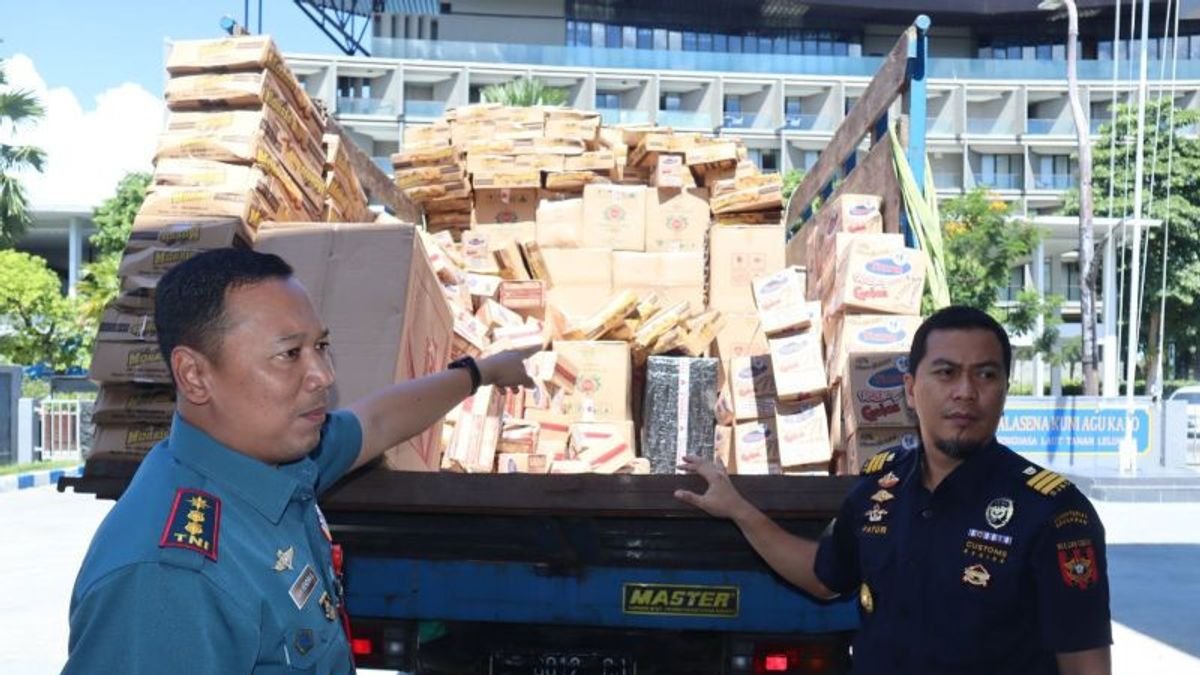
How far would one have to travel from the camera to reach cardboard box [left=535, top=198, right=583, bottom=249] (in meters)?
6.48

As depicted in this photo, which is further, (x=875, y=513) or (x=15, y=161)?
(x=15, y=161)

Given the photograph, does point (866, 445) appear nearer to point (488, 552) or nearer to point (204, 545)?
point (488, 552)

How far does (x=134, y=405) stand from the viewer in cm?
357

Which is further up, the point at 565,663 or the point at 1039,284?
the point at 1039,284

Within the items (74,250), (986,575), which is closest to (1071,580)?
(986,575)

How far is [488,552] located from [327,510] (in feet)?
1.53

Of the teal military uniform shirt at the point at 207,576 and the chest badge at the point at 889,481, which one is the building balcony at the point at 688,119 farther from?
the teal military uniform shirt at the point at 207,576

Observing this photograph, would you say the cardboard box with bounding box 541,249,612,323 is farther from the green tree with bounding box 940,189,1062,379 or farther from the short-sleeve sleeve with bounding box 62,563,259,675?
the green tree with bounding box 940,189,1062,379

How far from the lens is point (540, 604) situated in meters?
3.30

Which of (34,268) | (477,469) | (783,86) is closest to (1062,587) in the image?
(477,469)

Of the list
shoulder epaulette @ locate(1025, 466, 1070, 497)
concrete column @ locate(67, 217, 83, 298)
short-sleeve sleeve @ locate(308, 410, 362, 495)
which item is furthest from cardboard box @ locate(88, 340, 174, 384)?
concrete column @ locate(67, 217, 83, 298)

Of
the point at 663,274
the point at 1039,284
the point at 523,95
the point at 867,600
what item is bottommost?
the point at 867,600

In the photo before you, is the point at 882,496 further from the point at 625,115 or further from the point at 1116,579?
the point at 625,115

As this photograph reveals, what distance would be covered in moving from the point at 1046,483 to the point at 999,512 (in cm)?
11
